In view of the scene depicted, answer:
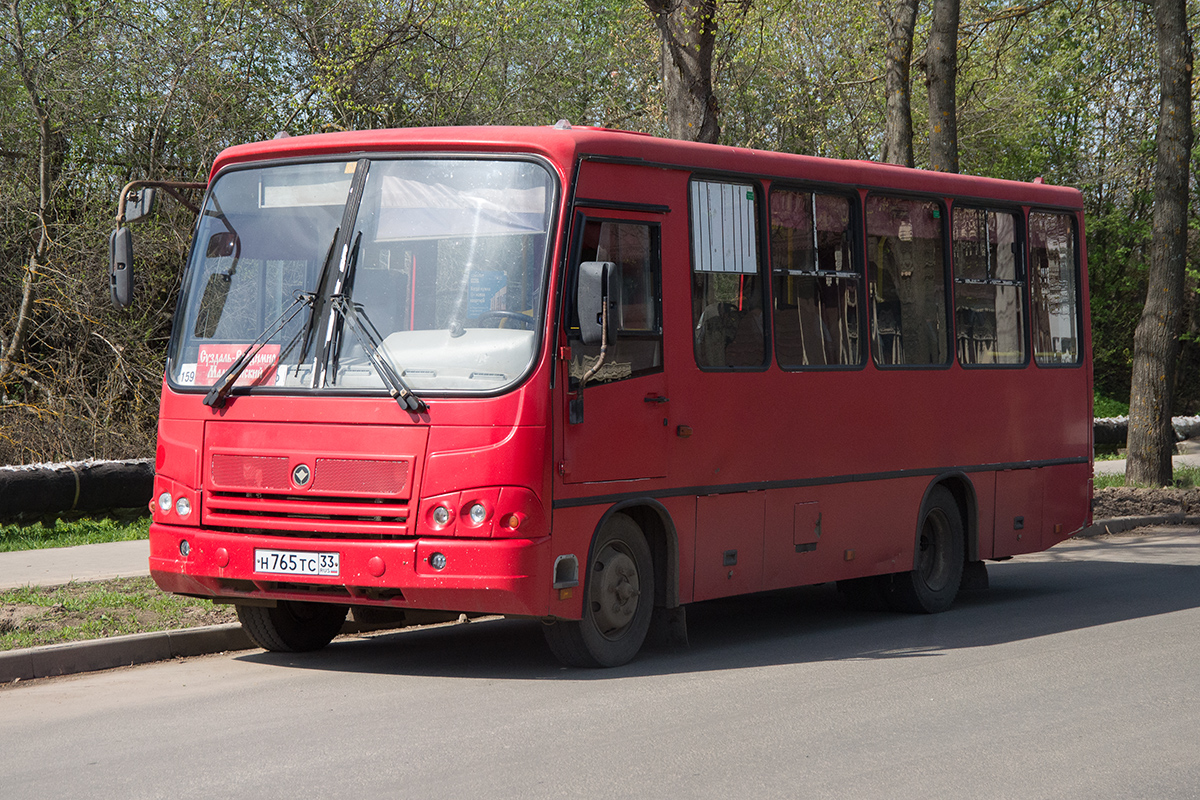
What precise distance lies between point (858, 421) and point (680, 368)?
2064mm

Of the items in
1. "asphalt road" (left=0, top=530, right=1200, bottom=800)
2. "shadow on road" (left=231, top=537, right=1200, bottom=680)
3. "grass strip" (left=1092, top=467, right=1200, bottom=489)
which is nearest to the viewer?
"asphalt road" (left=0, top=530, right=1200, bottom=800)

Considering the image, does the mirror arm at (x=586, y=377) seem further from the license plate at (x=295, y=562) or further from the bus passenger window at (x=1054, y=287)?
the bus passenger window at (x=1054, y=287)

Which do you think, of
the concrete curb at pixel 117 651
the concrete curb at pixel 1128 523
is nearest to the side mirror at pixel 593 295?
the concrete curb at pixel 117 651

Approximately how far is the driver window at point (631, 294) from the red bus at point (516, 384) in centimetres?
2

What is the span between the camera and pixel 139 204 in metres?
8.48

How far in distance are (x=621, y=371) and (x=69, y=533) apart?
7.66m

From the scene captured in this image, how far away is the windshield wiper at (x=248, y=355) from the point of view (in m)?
8.01

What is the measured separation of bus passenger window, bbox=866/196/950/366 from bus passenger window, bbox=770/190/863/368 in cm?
27

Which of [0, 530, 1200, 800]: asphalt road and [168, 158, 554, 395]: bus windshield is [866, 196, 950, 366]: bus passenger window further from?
[168, 158, 554, 395]: bus windshield

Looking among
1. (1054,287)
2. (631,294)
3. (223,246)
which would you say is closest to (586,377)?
(631,294)

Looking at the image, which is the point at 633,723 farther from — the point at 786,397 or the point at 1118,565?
the point at 1118,565

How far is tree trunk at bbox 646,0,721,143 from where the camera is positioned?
558 inches

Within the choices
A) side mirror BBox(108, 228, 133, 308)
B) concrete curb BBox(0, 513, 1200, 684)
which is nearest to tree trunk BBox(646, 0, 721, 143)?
side mirror BBox(108, 228, 133, 308)

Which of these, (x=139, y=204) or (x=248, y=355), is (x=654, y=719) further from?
(x=139, y=204)
